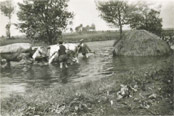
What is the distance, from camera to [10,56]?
40.8 feet

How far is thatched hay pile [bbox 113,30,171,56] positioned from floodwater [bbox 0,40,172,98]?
0.73 m

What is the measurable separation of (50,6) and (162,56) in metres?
5.53

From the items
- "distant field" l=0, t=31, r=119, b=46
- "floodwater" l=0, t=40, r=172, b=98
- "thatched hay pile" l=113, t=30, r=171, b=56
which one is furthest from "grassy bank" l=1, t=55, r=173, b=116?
"thatched hay pile" l=113, t=30, r=171, b=56

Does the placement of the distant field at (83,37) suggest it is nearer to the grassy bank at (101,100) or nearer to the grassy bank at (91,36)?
the grassy bank at (91,36)

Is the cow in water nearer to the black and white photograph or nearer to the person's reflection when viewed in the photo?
the black and white photograph

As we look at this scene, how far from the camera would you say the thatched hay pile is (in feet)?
41.1

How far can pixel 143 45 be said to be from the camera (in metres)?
12.6

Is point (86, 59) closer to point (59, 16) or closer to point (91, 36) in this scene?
point (91, 36)

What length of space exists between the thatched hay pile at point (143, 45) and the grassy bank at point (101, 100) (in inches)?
214

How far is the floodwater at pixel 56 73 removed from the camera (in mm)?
8055

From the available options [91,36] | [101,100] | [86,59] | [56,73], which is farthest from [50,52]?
[101,100]

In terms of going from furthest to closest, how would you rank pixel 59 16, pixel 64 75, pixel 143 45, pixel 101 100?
pixel 143 45
pixel 59 16
pixel 64 75
pixel 101 100

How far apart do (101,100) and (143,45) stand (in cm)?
706

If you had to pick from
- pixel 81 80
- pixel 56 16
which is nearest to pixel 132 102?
pixel 81 80
